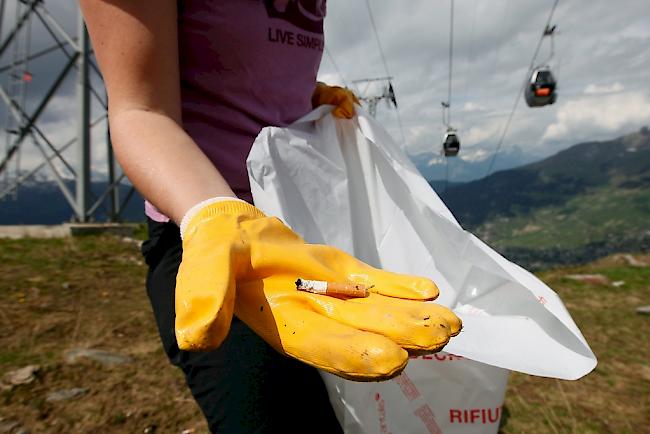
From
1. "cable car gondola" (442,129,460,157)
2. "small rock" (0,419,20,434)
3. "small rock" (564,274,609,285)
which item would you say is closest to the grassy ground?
"small rock" (0,419,20,434)

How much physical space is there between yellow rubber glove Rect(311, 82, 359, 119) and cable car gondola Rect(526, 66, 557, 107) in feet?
52.3

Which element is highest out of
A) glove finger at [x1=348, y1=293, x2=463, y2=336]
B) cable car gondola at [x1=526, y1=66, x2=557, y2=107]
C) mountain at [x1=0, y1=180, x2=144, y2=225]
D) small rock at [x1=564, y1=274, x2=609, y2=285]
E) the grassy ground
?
cable car gondola at [x1=526, y1=66, x2=557, y2=107]

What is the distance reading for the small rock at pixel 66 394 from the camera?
2.12m

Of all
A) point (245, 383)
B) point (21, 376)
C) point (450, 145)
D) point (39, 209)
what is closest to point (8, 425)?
point (21, 376)

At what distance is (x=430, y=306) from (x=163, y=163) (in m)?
0.47

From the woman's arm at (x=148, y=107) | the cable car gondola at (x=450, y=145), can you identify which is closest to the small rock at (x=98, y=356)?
the woman's arm at (x=148, y=107)

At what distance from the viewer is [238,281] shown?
25.7 inches

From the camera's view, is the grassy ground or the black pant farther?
the grassy ground

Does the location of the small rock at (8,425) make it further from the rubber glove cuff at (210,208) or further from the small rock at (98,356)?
the rubber glove cuff at (210,208)

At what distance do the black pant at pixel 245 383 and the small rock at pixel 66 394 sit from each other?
164cm

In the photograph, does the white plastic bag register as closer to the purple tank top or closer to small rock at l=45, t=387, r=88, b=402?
the purple tank top

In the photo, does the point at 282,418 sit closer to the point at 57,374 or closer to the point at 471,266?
the point at 471,266

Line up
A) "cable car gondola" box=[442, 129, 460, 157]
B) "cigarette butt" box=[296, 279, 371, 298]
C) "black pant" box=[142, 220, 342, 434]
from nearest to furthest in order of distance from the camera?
"cigarette butt" box=[296, 279, 371, 298]
"black pant" box=[142, 220, 342, 434]
"cable car gondola" box=[442, 129, 460, 157]

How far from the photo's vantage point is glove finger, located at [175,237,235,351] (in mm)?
513
